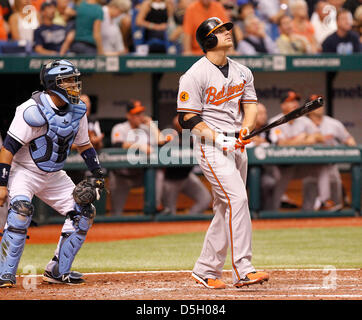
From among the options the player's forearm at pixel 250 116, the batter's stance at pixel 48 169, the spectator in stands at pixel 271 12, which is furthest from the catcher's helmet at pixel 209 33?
the spectator in stands at pixel 271 12

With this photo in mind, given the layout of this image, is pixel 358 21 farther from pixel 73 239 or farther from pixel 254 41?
pixel 73 239

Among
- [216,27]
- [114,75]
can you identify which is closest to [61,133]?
[216,27]

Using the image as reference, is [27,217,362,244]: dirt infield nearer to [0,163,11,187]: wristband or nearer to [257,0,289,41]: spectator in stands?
[257,0,289,41]: spectator in stands

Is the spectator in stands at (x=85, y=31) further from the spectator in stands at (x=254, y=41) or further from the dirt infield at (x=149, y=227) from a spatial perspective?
the dirt infield at (x=149, y=227)

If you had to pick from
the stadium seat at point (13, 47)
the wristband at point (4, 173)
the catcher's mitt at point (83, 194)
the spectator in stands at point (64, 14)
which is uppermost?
the spectator in stands at point (64, 14)

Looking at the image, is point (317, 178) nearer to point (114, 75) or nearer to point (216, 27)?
point (114, 75)

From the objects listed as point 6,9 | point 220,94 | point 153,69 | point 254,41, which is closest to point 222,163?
point 220,94
